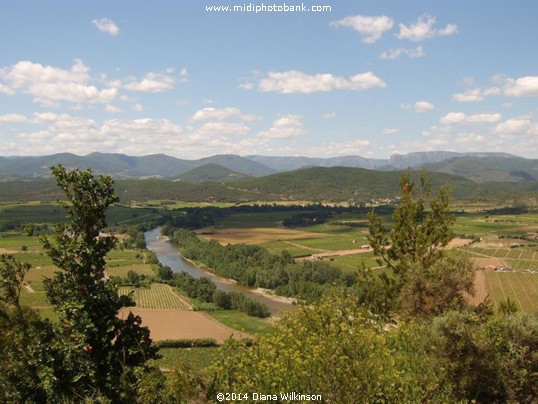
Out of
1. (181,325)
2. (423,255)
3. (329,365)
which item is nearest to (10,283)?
(329,365)

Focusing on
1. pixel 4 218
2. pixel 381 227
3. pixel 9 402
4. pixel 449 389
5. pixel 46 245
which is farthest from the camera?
pixel 4 218

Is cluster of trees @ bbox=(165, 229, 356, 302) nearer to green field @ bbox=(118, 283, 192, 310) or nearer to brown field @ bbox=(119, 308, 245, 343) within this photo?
brown field @ bbox=(119, 308, 245, 343)

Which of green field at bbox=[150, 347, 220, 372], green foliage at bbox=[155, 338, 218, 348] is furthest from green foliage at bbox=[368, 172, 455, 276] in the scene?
green foliage at bbox=[155, 338, 218, 348]

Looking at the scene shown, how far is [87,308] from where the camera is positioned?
14.5 metres

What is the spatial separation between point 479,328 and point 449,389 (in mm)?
3820

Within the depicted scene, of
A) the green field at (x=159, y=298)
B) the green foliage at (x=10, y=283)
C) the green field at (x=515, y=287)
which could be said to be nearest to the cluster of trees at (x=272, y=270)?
the green field at (x=159, y=298)

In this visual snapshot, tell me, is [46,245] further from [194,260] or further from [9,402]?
[194,260]

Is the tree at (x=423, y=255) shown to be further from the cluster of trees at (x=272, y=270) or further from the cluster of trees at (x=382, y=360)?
the cluster of trees at (x=272, y=270)

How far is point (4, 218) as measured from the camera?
182625 mm

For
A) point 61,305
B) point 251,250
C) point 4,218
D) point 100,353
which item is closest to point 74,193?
point 61,305

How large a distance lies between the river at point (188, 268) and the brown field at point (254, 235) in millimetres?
16309

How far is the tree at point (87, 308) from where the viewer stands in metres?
13.8

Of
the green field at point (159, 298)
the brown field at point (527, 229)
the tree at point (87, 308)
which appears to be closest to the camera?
the tree at point (87, 308)

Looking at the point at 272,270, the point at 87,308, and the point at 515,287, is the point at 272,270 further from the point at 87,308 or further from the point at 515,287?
the point at 87,308
